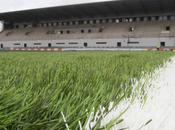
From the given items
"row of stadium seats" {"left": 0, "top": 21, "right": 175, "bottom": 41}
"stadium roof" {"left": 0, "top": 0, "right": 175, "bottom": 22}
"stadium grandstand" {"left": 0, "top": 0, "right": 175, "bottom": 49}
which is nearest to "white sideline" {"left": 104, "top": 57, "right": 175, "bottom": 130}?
"stadium grandstand" {"left": 0, "top": 0, "right": 175, "bottom": 49}

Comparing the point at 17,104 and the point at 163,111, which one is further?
the point at 163,111

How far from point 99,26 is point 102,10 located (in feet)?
8.88

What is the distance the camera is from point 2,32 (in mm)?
66188

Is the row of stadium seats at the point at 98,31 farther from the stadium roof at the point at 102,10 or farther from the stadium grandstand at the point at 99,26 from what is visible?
the stadium roof at the point at 102,10

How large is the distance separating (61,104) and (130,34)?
4567 centimetres

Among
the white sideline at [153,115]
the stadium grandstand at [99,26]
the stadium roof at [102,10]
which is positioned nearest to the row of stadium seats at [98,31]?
the stadium grandstand at [99,26]

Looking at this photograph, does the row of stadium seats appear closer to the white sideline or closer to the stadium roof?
the stadium roof

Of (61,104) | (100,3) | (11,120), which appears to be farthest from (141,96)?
(100,3)

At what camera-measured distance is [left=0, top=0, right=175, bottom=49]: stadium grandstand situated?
45.7 m

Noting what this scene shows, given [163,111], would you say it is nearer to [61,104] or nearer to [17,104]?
[61,104]

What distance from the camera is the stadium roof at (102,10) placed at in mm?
46656

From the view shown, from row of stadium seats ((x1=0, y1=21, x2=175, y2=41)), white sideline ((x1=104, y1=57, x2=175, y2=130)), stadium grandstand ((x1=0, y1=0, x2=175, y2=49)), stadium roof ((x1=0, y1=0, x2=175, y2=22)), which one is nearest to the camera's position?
white sideline ((x1=104, y1=57, x2=175, y2=130))

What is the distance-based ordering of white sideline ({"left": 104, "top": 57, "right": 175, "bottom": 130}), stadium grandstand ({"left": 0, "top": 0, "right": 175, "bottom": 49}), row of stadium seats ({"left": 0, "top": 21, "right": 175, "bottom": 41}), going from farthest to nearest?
1. row of stadium seats ({"left": 0, "top": 21, "right": 175, "bottom": 41})
2. stadium grandstand ({"left": 0, "top": 0, "right": 175, "bottom": 49})
3. white sideline ({"left": 104, "top": 57, "right": 175, "bottom": 130})

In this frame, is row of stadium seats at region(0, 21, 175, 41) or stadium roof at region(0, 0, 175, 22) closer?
row of stadium seats at region(0, 21, 175, 41)
